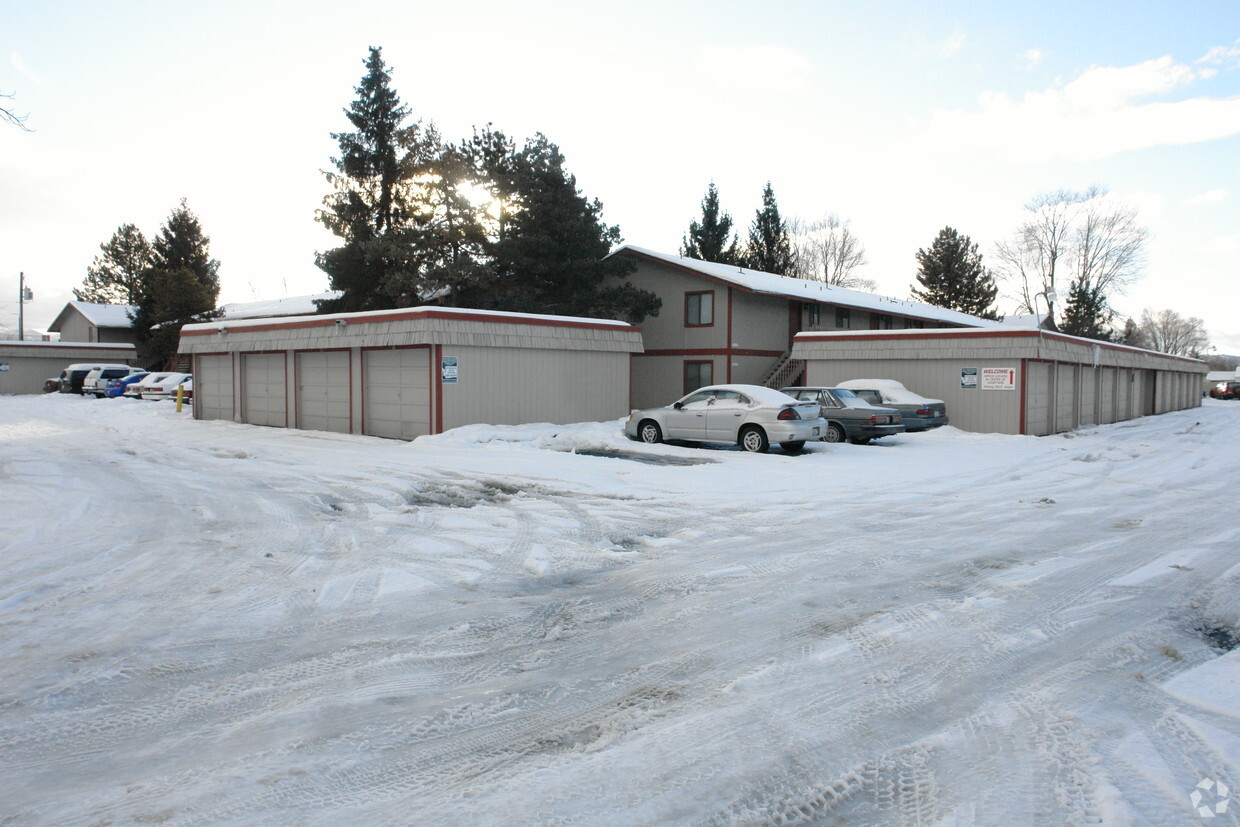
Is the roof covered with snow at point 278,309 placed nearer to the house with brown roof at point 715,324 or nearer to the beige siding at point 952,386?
the house with brown roof at point 715,324

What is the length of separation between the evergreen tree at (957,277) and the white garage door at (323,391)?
49700 mm

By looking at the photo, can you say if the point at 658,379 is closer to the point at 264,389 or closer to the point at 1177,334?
the point at 264,389

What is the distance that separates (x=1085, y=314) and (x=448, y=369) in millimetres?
56618

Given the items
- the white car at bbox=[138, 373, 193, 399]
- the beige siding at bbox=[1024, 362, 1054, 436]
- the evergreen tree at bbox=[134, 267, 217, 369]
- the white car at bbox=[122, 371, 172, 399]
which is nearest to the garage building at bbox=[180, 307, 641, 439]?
the beige siding at bbox=[1024, 362, 1054, 436]

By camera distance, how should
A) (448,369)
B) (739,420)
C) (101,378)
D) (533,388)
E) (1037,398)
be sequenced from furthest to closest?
(101,378), (1037,398), (533,388), (448,369), (739,420)

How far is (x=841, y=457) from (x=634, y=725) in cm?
1285

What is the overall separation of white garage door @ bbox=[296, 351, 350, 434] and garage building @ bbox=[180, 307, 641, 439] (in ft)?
0.09

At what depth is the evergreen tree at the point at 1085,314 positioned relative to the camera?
6131cm

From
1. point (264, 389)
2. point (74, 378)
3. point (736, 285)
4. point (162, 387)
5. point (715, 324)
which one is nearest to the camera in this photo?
point (264, 389)

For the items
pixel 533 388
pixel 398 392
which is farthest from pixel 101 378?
pixel 533 388

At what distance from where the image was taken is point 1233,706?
4.41m

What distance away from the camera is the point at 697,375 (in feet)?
103

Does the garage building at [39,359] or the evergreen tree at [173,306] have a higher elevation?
the evergreen tree at [173,306]

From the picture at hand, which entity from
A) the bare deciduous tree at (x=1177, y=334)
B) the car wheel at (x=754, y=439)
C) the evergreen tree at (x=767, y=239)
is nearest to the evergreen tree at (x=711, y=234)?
the evergreen tree at (x=767, y=239)
